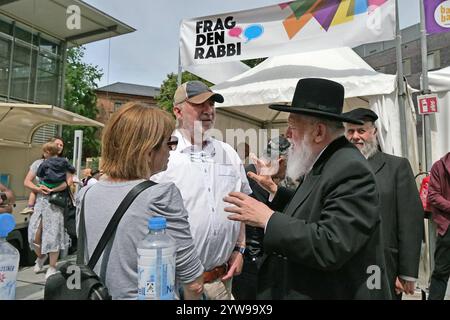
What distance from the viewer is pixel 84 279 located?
115 centimetres

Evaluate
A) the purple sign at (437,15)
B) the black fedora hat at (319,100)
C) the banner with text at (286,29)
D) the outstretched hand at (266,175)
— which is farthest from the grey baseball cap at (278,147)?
the purple sign at (437,15)

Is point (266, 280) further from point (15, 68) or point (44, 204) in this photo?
point (15, 68)

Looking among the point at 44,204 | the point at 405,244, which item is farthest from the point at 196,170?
the point at 44,204

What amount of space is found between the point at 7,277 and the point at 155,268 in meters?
0.54

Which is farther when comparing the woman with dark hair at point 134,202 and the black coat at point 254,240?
the black coat at point 254,240

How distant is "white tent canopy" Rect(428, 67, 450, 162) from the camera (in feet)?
14.6

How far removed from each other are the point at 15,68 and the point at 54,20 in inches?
76.6

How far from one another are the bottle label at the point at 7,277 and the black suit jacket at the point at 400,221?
6.79 feet

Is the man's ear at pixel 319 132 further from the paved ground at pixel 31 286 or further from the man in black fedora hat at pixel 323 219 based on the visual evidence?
the paved ground at pixel 31 286

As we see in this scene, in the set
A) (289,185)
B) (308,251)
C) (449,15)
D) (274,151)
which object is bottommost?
(308,251)

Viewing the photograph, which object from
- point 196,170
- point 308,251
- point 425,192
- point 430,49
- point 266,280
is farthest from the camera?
point 430,49

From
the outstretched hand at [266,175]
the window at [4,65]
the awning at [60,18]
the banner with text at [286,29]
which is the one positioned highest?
the awning at [60,18]

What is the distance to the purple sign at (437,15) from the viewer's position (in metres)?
4.27

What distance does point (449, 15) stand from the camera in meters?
4.25
